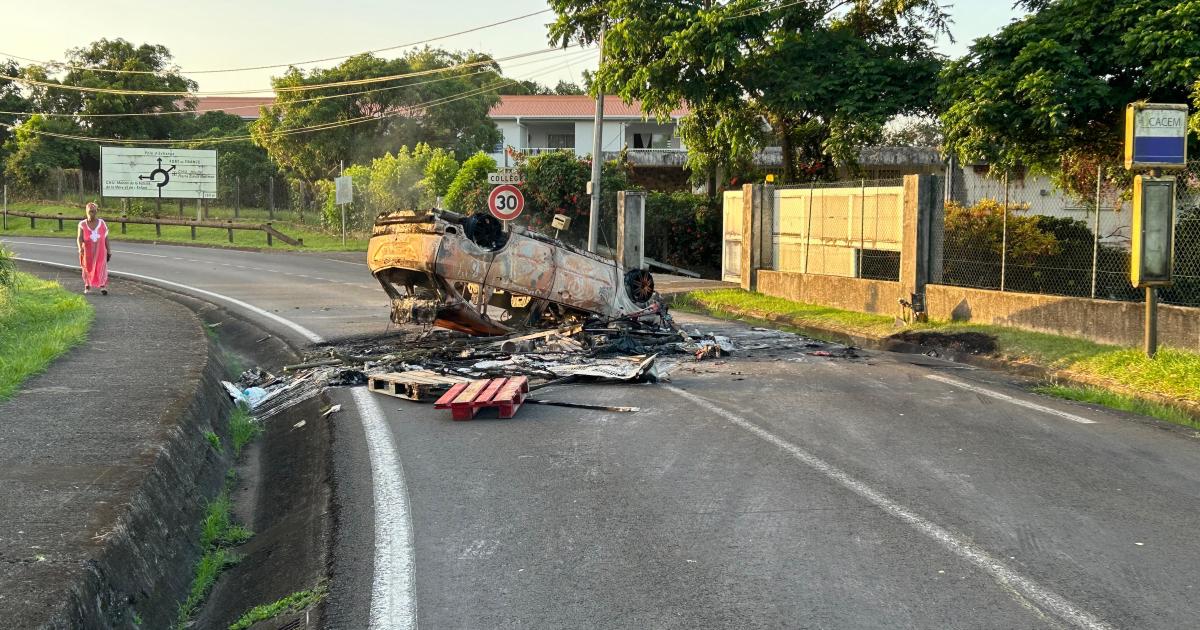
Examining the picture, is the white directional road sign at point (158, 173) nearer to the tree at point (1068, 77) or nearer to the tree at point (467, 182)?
the tree at point (467, 182)

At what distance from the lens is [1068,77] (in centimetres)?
1470

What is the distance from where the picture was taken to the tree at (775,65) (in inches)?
826

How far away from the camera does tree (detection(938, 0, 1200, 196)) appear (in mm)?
14094

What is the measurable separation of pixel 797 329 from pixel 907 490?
1103cm

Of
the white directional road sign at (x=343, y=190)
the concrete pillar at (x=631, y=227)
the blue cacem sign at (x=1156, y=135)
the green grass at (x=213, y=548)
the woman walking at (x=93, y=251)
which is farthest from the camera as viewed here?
the white directional road sign at (x=343, y=190)

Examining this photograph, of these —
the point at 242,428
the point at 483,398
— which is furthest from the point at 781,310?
the point at 242,428

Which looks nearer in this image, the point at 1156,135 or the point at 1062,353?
the point at 1156,135

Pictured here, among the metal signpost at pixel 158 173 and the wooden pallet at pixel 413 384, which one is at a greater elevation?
the metal signpost at pixel 158 173

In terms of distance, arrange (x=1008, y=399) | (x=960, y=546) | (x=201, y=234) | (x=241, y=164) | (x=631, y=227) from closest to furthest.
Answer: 1. (x=960, y=546)
2. (x=1008, y=399)
3. (x=631, y=227)
4. (x=201, y=234)
5. (x=241, y=164)

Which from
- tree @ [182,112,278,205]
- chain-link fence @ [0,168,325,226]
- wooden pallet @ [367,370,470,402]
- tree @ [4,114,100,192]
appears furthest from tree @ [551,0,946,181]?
tree @ [4,114,100,192]

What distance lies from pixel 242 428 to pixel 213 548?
3458 mm

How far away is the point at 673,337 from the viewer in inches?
538

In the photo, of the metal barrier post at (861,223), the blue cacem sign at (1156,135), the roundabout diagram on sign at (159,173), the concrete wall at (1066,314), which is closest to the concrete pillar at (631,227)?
the metal barrier post at (861,223)

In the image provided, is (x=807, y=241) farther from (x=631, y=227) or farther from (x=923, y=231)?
(x=631, y=227)
